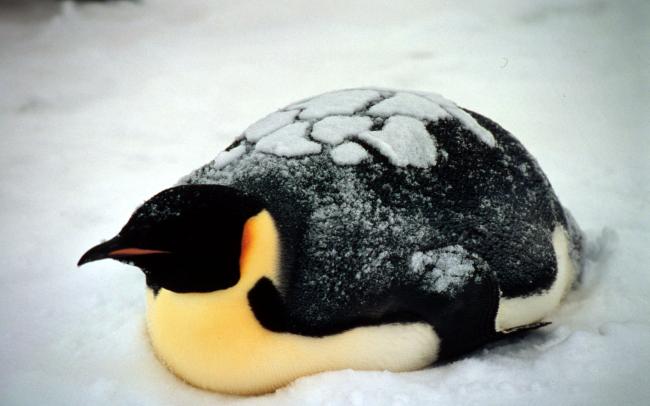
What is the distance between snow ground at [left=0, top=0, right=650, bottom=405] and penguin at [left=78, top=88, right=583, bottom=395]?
49 millimetres

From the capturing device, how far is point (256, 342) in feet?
2.66

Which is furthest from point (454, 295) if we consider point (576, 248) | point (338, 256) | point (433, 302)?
point (576, 248)

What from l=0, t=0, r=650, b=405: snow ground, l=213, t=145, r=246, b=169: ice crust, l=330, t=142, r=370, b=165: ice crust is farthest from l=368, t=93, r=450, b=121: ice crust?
l=0, t=0, r=650, b=405: snow ground

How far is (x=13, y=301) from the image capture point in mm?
1132

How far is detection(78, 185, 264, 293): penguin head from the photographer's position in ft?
2.37

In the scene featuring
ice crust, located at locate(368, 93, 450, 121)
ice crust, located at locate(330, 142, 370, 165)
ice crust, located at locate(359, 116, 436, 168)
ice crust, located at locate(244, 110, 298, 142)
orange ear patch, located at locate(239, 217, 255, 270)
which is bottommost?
orange ear patch, located at locate(239, 217, 255, 270)

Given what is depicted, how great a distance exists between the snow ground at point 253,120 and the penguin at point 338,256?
0.05 meters

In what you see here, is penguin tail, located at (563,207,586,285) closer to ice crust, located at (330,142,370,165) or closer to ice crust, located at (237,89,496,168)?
ice crust, located at (237,89,496,168)

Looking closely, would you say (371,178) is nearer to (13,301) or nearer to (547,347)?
(547,347)

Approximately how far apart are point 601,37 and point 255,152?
907 mm

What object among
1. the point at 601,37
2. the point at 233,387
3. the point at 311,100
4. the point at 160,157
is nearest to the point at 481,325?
the point at 233,387

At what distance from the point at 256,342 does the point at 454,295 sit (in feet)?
0.98

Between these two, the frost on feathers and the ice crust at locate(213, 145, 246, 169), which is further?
the ice crust at locate(213, 145, 246, 169)

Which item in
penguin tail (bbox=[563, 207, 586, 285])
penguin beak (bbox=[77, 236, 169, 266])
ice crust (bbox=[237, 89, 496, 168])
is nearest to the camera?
penguin beak (bbox=[77, 236, 169, 266])
